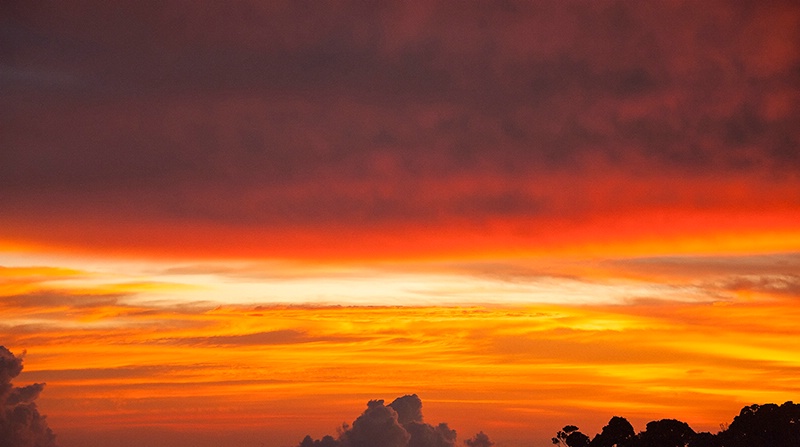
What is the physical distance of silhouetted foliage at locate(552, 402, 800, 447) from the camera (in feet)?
587

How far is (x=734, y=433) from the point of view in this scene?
183500 mm

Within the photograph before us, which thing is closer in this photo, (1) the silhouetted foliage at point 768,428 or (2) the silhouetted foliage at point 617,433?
(1) the silhouetted foliage at point 768,428

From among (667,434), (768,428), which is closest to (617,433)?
(667,434)

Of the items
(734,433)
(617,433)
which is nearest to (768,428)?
(734,433)

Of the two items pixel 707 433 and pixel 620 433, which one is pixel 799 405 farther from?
pixel 620 433

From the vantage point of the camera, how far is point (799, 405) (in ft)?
591

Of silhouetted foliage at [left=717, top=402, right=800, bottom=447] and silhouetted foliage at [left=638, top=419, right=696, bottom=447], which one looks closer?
silhouetted foliage at [left=717, top=402, right=800, bottom=447]

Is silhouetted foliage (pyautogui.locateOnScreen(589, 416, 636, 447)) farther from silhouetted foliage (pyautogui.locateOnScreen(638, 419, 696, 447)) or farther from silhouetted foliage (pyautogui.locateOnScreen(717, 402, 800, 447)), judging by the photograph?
silhouetted foliage (pyautogui.locateOnScreen(717, 402, 800, 447))

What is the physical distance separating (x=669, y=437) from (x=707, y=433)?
20.0 feet

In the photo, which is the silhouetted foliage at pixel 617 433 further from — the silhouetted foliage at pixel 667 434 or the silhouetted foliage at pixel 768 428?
the silhouetted foliage at pixel 768 428

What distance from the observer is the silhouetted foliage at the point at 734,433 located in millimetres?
179000

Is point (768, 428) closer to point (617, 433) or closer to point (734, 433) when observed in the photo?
point (734, 433)

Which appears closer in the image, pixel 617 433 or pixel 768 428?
pixel 768 428

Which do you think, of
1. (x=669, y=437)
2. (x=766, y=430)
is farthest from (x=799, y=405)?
(x=669, y=437)
